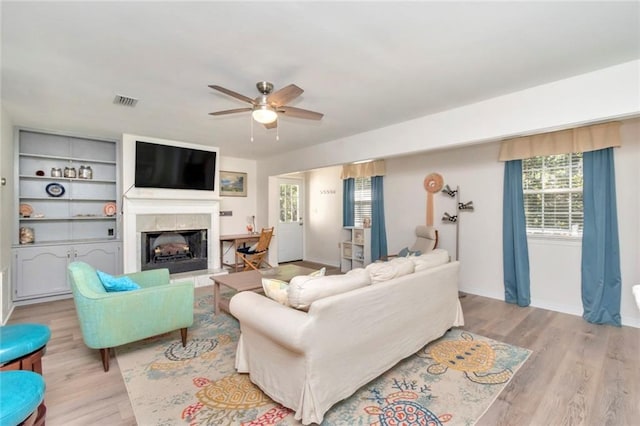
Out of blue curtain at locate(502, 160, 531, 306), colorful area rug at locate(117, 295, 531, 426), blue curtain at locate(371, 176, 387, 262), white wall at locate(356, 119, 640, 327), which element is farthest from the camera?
blue curtain at locate(371, 176, 387, 262)

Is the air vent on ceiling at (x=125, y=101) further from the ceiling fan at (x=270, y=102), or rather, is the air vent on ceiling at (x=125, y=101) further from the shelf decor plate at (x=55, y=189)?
the shelf decor plate at (x=55, y=189)

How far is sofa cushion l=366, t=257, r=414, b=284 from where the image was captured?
7.44 feet

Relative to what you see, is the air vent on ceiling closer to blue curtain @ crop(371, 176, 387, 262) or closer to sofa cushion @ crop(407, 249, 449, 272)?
sofa cushion @ crop(407, 249, 449, 272)

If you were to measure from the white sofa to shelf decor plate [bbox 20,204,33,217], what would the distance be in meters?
4.24

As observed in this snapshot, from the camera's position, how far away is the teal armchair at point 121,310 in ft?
7.51

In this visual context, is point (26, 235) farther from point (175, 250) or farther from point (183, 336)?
point (183, 336)

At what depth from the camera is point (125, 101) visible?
123 inches

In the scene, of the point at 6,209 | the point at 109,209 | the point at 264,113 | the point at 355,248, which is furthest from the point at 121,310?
the point at 355,248

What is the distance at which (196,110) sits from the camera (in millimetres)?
3414

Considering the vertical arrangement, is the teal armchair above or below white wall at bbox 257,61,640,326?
below

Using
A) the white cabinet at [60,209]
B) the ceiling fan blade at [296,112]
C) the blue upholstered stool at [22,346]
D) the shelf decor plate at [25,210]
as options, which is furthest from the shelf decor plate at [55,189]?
the ceiling fan blade at [296,112]

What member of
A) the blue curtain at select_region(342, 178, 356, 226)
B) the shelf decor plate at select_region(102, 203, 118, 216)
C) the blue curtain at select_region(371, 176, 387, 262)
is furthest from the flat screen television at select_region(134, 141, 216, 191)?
the blue curtain at select_region(371, 176, 387, 262)

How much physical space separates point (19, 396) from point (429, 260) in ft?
9.34

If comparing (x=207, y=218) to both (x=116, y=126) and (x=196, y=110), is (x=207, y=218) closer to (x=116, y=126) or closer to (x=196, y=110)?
→ (x=116, y=126)
